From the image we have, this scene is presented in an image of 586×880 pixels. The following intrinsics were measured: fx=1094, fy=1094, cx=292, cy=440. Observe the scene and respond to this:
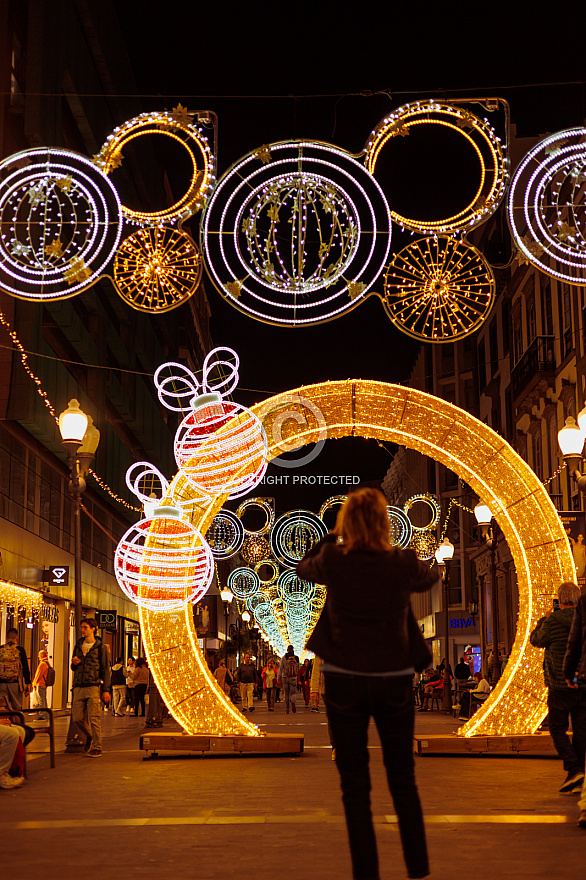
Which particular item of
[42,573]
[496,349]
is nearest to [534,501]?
[42,573]

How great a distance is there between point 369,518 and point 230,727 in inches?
→ 416

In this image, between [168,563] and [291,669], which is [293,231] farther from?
[291,669]

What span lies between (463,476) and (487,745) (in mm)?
3730

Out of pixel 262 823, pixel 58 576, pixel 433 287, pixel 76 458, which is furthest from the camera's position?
pixel 58 576

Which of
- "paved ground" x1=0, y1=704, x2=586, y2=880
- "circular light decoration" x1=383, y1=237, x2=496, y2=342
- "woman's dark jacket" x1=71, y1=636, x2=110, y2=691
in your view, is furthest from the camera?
"woman's dark jacket" x1=71, y1=636, x2=110, y2=691

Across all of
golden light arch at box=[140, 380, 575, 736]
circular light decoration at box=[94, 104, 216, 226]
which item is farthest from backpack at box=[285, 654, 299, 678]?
circular light decoration at box=[94, 104, 216, 226]

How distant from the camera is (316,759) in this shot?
1445 centimetres

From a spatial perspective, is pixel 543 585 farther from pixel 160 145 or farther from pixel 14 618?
pixel 160 145

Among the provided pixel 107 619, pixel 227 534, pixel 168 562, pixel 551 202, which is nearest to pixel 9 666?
pixel 168 562

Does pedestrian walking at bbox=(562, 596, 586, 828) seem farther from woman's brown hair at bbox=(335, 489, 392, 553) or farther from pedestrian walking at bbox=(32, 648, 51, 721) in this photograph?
pedestrian walking at bbox=(32, 648, 51, 721)

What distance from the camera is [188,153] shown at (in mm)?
11383

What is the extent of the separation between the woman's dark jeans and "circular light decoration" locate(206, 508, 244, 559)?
28487 millimetres

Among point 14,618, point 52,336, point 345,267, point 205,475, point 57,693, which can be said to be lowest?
point 57,693

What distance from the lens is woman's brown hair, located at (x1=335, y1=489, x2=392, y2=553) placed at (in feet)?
17.1
